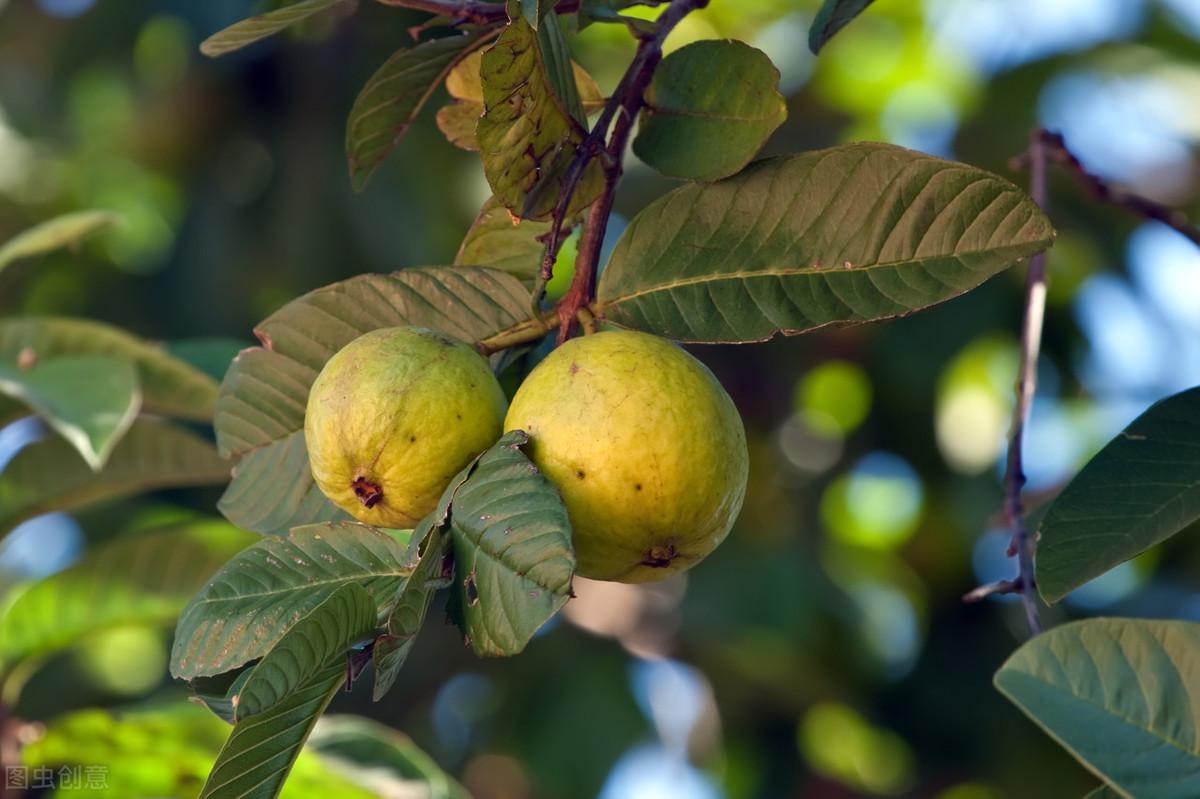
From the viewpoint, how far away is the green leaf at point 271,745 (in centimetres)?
89

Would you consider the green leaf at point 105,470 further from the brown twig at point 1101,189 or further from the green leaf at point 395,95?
the brown twig at point 1101,189

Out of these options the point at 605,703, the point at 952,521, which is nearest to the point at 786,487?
the point at 952,521

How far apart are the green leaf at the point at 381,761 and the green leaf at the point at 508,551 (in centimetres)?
113

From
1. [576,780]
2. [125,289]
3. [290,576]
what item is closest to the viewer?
[290,576]

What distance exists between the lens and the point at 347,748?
6.49ft

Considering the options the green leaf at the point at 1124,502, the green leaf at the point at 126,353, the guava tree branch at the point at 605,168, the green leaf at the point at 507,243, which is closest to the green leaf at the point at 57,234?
the green leaf at the point at 126,353

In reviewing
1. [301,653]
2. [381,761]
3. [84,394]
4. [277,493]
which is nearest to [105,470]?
[84,394]

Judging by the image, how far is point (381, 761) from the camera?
6.43 feet

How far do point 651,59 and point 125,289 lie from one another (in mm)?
3442

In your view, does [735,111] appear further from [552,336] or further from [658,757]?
[658,757]

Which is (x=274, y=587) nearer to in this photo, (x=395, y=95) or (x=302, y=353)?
(x=302, y=353)

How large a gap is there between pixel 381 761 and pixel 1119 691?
1.30 m

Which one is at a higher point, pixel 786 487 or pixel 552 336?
pixel 552 336

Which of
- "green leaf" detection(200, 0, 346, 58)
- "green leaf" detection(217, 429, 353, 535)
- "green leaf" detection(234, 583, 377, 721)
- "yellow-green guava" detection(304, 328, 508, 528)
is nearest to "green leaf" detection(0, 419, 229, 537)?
"green leaf" detection(217, 429, 353, 535)
